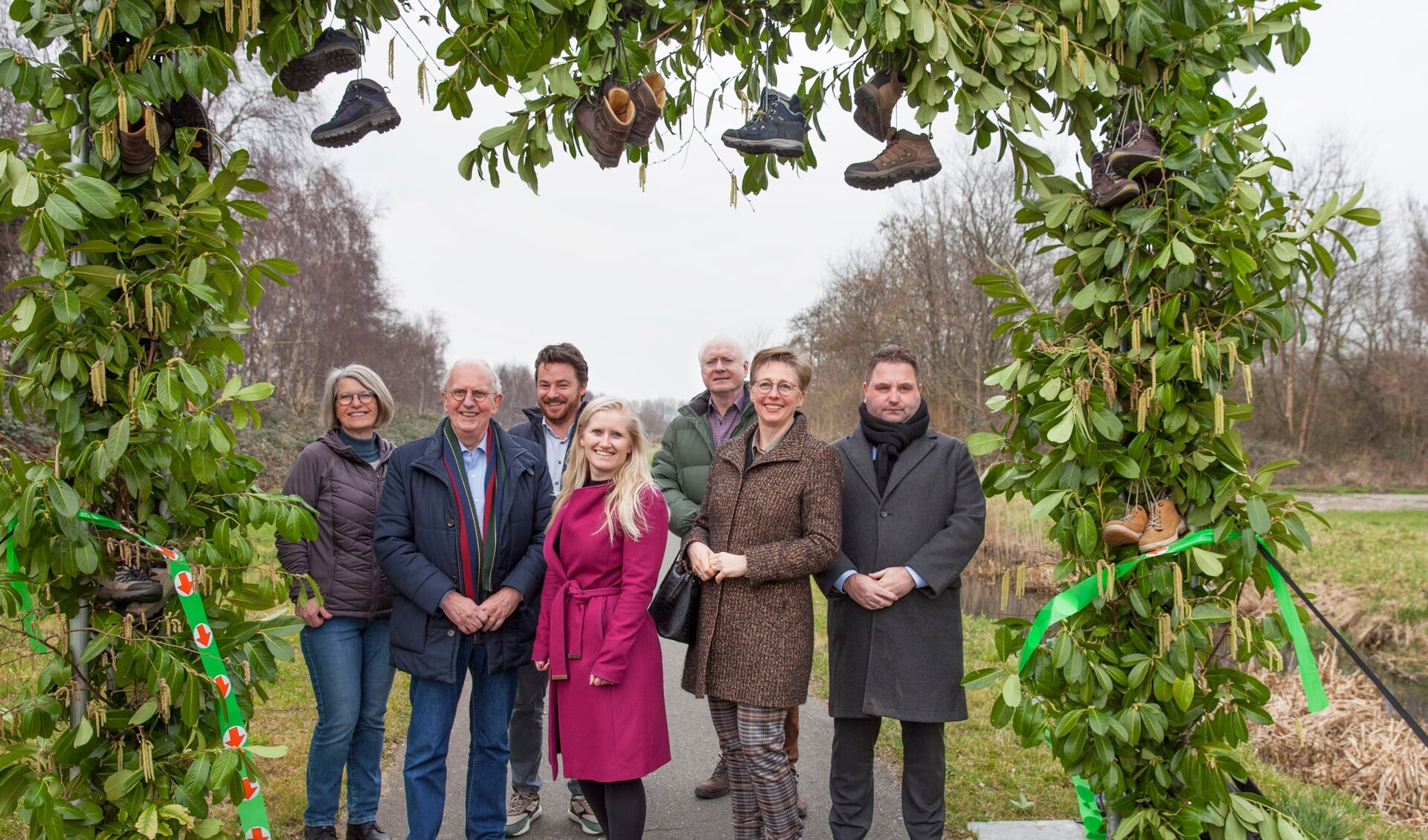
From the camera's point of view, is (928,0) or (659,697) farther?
(659,697)

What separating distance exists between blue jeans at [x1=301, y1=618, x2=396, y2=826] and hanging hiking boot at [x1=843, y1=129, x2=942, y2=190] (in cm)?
265

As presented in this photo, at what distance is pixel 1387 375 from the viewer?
31578mm

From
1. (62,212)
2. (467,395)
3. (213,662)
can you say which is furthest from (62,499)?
(467,395)

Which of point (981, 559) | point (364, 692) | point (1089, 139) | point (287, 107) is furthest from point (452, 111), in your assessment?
point (287, 107)

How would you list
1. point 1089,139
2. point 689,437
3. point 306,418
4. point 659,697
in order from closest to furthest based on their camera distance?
1. point 1089,139
2. point 659,697
3. point 689,437
4. point 306,418

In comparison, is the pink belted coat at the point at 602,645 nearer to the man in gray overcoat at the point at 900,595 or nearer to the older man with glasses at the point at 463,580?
the older man with glasses at the point at 463,580

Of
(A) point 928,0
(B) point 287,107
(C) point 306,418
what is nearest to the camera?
(A) point 928,0

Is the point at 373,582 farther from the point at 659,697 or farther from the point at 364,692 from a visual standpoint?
the point at 659,697

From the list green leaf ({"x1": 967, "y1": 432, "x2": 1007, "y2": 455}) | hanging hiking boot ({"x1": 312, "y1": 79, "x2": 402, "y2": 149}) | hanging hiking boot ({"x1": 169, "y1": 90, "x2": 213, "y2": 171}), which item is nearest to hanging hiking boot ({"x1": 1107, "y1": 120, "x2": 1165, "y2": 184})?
green leaf ({"x1": 967, "y1": 432, "x2": 1007, "y2": 455})

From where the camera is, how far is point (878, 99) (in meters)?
2.93

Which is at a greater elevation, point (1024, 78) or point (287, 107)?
point (287, 107)

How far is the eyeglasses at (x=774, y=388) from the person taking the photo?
359 centimetres

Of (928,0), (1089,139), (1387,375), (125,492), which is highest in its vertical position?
(1387,375)

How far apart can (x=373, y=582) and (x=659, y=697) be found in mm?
1318
